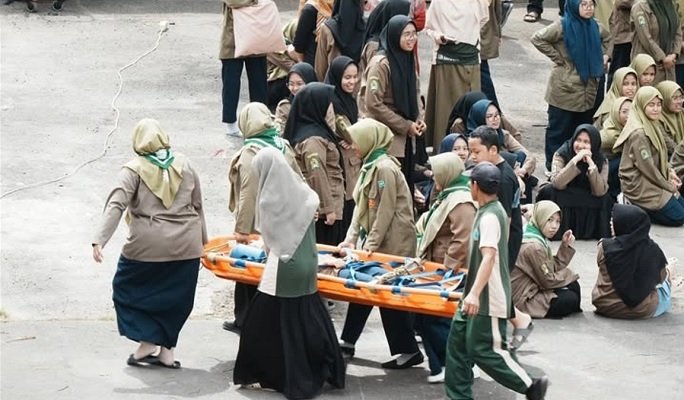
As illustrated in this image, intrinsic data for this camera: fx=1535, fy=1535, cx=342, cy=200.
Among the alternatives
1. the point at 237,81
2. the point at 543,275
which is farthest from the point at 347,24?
the point at 543,275

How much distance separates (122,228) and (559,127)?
4.50m

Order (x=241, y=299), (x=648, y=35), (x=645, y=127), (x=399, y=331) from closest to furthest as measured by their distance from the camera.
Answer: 1. (x=399, y=331)
2. (x=241, y=299)
3. (x=645, y=127)
4. (x=648, y=35)

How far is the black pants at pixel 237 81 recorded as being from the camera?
14648 mm

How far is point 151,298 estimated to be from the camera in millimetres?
9672

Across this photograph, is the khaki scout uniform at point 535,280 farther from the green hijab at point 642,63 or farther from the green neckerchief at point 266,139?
the green hijab at point 642,63

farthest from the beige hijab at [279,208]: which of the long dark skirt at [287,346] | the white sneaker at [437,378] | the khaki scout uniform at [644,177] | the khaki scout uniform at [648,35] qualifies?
the khaki scout uniform at [648,35]

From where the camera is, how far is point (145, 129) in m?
9.57

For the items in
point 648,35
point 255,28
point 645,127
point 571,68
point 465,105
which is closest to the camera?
point 465,105

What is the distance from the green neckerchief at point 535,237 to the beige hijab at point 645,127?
8.08ft

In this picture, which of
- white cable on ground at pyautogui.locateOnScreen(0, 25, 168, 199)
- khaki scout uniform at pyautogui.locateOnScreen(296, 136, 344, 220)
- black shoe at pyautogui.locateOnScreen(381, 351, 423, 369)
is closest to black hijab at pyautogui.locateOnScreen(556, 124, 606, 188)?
khaki scout uniform at pyautogui.locateOnScreen(296, 136, 344, 220)

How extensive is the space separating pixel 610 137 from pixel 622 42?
2217 millimetres

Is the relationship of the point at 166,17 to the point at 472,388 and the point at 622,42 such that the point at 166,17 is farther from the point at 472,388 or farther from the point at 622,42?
the point at 472,388

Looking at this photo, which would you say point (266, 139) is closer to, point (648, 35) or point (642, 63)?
point (642, 63)

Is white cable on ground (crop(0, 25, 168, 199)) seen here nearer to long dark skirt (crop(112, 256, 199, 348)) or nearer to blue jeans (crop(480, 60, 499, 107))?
blue jeans (crop(480, 60, 499, 107))
